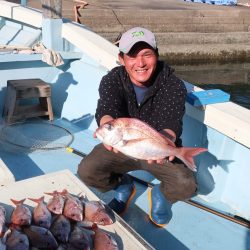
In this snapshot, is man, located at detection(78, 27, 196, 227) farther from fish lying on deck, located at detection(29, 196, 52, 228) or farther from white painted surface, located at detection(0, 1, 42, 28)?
white painted surface, located at detection(0, 1, 42, 28)

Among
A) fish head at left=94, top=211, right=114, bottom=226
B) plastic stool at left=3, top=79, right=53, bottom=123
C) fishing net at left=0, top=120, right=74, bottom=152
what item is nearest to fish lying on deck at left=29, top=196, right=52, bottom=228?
fish head at left=94, top=211, right=114, bottom=226

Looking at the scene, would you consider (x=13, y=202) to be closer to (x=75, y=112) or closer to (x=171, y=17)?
(x=75, y=112)

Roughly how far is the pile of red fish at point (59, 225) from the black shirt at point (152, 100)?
86cm

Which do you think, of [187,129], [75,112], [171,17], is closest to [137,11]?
[171,17]

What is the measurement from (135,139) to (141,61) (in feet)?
2.69

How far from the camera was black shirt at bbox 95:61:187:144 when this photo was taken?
3058 mm

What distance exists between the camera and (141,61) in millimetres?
3016

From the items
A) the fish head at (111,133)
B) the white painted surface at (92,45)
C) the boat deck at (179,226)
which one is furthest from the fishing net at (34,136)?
the fish head at (111,133)

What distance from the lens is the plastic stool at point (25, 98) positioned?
15.8ft

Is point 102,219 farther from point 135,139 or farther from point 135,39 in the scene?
point 135,39

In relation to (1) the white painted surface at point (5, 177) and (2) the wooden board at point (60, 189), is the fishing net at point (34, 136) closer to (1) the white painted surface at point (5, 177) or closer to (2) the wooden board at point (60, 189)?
(1) the white painted surface at point (5, 177)

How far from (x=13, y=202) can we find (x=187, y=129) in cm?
188

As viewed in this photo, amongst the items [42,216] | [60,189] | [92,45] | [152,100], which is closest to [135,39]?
[152,100]

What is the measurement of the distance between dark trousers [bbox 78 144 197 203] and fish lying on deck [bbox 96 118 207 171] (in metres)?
0.56
